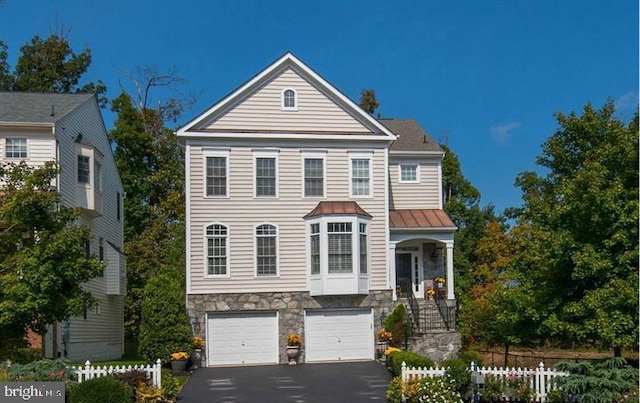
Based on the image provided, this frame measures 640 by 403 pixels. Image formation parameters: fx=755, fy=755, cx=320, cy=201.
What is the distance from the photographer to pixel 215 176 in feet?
82.4

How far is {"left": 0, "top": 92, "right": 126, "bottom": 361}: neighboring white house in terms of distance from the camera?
24.6m

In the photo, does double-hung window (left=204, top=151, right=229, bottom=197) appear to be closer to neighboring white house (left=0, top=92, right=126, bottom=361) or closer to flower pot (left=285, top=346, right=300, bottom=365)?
neighboring white house (left=0, top=92, right=126, bottom=361)

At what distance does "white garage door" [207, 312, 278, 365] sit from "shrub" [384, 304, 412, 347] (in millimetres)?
3791

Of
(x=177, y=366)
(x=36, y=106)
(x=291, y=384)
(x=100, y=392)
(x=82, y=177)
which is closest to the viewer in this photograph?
(x=100, y=392)

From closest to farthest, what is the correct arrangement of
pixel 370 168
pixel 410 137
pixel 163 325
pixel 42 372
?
pixel 42 372
pixel 163 325
pixel 370 168
pixel 410 137

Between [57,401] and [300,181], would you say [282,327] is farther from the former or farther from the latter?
[57,401]

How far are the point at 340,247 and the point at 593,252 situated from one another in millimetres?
9696

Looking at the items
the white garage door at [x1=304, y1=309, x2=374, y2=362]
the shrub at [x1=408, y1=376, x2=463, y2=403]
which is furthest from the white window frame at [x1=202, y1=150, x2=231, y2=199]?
the shrub at [x1=408, y1=376, x2=463, y2=403]

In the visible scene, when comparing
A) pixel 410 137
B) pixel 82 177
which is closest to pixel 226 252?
pixel 82 177

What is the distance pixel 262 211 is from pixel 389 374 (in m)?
7.00

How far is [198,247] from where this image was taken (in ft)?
81.1

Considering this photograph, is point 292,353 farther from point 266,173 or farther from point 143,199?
point 143,199

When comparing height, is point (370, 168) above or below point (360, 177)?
above

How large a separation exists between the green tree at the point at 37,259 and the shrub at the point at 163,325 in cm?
391
